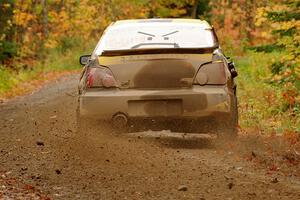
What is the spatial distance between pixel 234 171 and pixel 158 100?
1667mm

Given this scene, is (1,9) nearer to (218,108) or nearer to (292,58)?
(292,58)

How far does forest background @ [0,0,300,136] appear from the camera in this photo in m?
12.1

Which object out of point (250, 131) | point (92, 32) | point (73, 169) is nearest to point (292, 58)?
point (250, 131)

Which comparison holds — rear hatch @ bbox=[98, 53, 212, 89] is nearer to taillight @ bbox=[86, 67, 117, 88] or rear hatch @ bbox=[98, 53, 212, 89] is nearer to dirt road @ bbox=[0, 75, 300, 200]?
taillight @ bbox=[86, 67, 117, 88]

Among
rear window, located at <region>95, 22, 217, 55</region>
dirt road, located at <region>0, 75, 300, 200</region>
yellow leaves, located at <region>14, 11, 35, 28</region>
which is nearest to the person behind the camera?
dirt road, located at <region>0, 75, 300, 200</region>

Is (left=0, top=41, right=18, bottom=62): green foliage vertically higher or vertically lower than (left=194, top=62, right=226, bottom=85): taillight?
lower

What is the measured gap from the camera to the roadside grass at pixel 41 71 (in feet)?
65.6

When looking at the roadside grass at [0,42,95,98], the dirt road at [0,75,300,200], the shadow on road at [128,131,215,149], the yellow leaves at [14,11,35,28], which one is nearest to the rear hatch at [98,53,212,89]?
the dirt road at [0,75,300,200]

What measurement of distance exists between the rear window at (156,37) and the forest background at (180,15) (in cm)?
203

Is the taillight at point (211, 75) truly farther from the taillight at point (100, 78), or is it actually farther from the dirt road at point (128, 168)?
the taillight at point (100, 78)

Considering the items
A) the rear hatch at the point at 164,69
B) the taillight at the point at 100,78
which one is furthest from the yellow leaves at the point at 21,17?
the rear hatch at the point at 164,69

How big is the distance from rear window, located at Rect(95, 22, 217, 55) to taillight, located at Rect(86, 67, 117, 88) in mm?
→ 274

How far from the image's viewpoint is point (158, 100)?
841 centimetres

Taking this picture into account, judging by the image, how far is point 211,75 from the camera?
8.48 m
